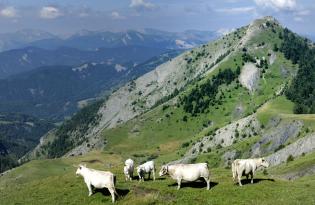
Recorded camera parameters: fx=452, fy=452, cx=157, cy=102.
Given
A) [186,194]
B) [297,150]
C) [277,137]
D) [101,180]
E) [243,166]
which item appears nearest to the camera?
[186,194]

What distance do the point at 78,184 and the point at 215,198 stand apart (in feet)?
71.5

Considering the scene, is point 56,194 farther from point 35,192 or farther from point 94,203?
point 94,203

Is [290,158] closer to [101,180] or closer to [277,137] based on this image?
[277,137]

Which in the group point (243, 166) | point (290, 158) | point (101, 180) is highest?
point (243, 166)

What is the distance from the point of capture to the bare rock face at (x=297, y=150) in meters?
111

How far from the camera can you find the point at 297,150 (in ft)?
374

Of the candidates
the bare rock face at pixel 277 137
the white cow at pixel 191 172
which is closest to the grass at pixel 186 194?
the white cow at pixel 191 172

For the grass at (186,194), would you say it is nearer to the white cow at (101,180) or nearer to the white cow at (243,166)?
the white cow at (101,180)

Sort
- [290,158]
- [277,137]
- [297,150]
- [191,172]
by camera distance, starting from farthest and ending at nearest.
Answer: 1. [277,137]
2. [297,150]
3. [290,158]
4. [191,172]

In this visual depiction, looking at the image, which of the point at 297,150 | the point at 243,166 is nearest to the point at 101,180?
the point at 243,166

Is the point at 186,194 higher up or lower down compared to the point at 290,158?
higher up

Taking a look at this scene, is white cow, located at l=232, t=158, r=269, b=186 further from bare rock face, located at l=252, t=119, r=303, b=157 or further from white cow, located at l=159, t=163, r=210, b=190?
bare rock face, located at l=252, t=119, r=303, b=157

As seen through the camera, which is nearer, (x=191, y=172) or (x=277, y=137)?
(x=191, y=172)

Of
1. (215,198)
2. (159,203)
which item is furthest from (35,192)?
(215,198)
